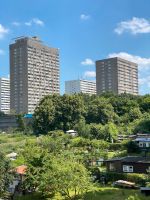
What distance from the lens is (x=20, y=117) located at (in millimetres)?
69438

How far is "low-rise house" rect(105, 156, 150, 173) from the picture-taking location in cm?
2741

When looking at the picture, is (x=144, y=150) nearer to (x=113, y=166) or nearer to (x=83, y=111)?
(x=113, y=166)

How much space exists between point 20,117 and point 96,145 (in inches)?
1260

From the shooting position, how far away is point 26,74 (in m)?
103

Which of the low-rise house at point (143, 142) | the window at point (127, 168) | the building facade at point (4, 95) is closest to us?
the window at point (127, 168)

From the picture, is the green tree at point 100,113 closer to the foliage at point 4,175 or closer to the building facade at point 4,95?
the foliage at point 4,175

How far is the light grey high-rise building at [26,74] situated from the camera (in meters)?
103

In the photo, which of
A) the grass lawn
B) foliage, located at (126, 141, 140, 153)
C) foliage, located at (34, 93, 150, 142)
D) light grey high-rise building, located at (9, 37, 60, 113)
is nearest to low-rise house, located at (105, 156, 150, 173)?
foliage, located at (126, 141, 140, 153)

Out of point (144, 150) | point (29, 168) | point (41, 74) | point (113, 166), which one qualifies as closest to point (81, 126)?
point (144, 150)

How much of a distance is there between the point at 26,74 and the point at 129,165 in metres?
77.5

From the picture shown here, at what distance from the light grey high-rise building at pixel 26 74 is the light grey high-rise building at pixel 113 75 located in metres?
16.3

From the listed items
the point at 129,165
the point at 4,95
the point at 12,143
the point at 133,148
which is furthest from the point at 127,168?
the point at 4,95

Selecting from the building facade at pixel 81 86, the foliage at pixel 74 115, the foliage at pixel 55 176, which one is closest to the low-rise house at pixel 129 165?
the foliage at pixel 55 176

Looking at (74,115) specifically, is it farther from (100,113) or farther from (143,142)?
(143,142)
